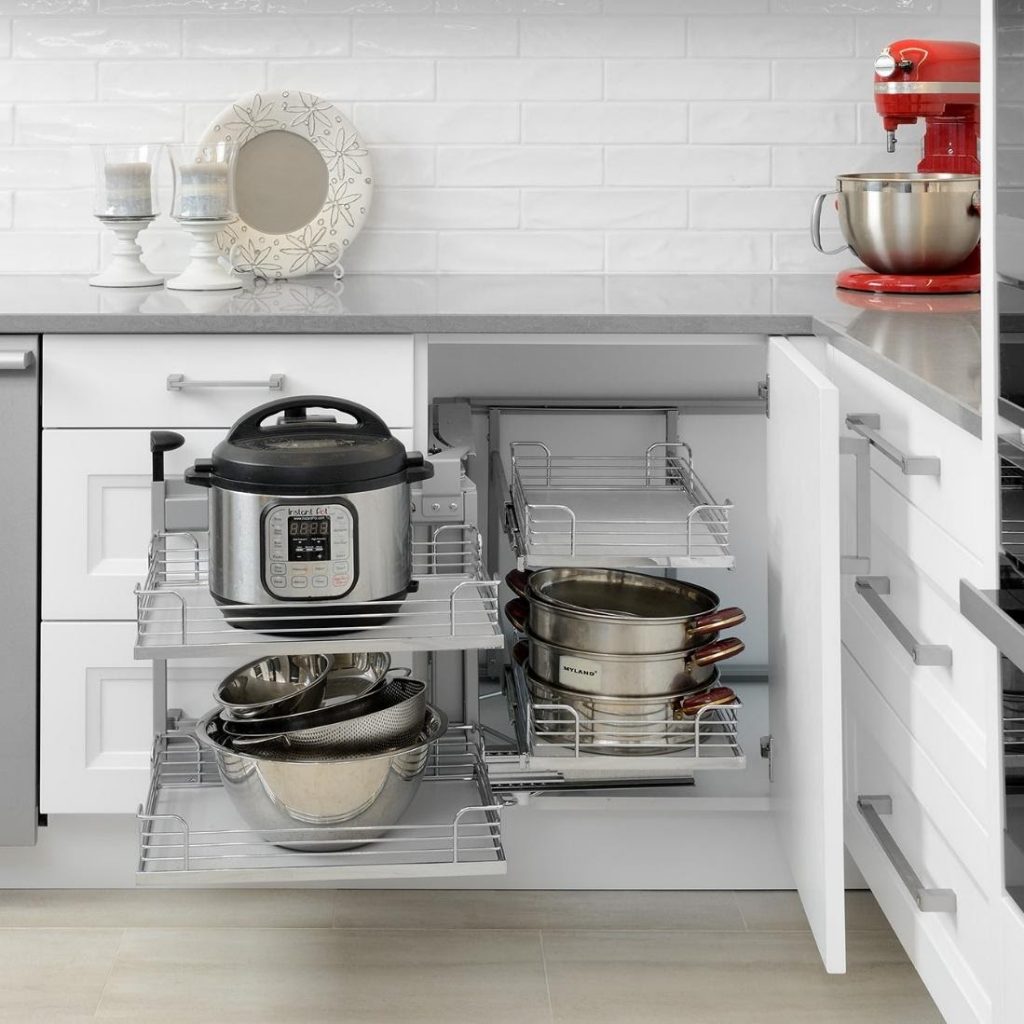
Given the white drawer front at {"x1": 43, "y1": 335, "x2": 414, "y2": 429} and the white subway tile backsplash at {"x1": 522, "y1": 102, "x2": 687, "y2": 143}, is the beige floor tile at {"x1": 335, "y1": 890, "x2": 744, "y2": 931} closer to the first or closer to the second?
the white drawer front at {"x1": 43, "y1": 335, "x2": 414, "y2": 429}

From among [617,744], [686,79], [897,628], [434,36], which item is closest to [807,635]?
[897,628]

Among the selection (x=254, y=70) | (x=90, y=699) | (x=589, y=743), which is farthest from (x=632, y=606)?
(x=254, y=70)

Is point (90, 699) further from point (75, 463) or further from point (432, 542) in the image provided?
point (432, 542)

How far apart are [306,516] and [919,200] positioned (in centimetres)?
115

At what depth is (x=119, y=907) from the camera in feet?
8.00

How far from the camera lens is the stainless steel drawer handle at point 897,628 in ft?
5.52

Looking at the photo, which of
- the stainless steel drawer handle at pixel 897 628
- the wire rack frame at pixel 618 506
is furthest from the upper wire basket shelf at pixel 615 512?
the stainless steel drawer handle at pixel 897 628

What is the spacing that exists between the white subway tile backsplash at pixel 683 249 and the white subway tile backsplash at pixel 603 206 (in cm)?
3

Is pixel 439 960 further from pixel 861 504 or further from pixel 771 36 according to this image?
pixel 771 36

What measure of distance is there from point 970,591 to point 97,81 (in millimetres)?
2123

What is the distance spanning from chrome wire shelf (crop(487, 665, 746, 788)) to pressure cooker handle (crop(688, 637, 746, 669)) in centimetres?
7

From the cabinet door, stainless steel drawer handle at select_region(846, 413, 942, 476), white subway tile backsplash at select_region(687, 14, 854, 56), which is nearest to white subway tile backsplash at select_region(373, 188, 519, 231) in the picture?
white subway tile backsplash at select_region(687, 14, 854, 56)

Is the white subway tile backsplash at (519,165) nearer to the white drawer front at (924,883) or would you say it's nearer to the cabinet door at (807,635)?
the cabinet door at (807,635)

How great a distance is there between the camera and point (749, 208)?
9.74ft
